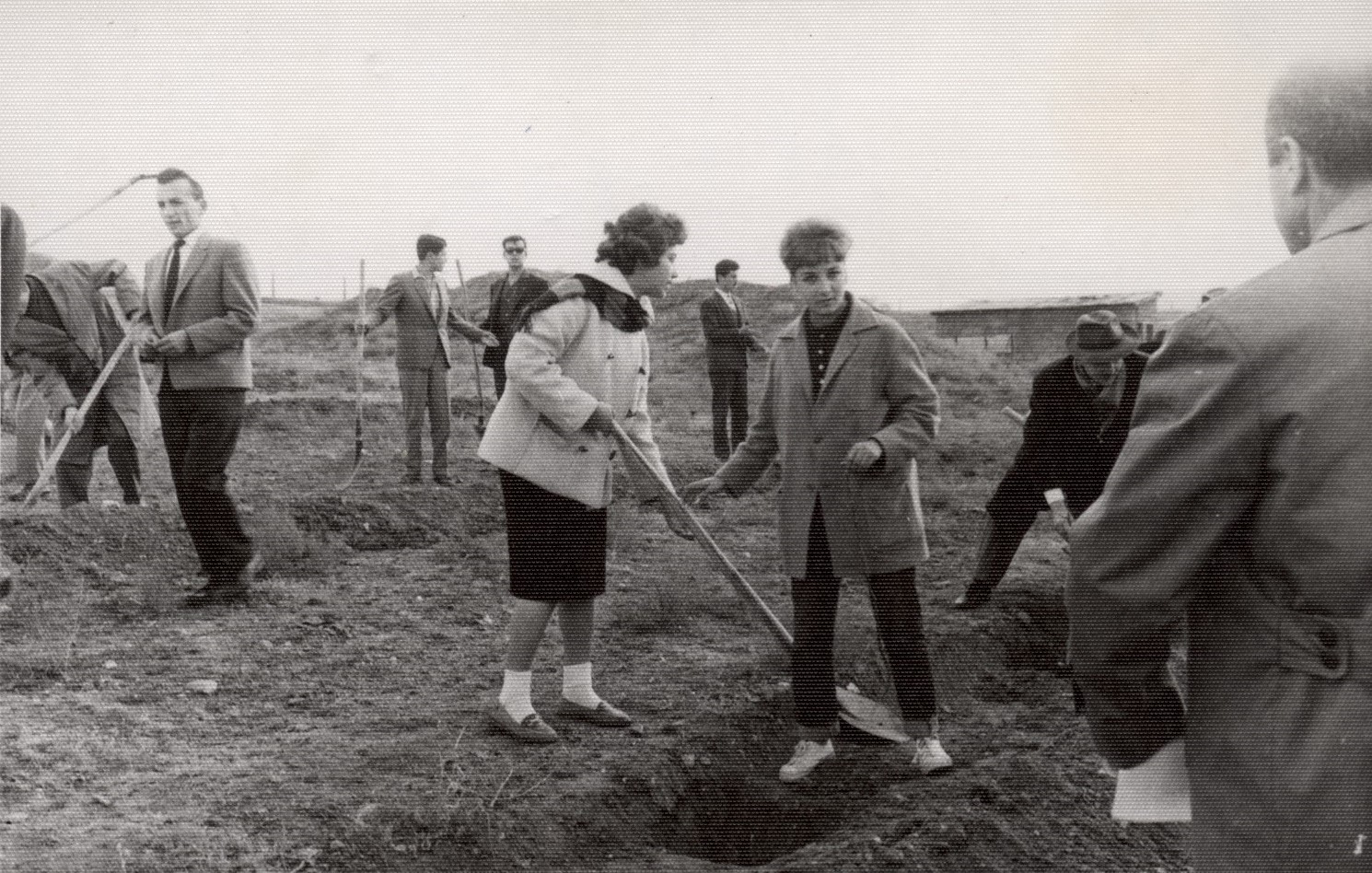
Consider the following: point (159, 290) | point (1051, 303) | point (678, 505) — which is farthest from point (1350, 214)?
point (1051, 303)

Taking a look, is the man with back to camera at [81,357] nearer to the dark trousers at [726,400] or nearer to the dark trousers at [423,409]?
the dark trousers at [423,409]

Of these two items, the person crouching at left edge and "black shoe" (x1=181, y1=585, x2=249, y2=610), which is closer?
the person crouching at left edge

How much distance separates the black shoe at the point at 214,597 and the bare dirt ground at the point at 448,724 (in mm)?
100

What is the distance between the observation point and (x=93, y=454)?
736 cm

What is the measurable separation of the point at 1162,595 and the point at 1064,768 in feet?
9.18

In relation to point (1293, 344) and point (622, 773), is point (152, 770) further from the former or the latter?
point (1293, 344)

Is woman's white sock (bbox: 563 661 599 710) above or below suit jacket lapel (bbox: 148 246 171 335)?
below

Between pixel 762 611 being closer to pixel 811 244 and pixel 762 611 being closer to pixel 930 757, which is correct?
pixel 930 757

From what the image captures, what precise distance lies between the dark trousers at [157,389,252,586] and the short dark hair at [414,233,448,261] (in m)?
3.58

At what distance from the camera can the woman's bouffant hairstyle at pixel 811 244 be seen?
12.2 feet

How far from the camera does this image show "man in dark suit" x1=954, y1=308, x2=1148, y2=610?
492cm

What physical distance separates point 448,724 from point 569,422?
4.42 ft

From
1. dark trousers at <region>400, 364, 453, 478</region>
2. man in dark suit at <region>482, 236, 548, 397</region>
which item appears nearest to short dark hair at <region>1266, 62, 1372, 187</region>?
man in dark suit at <region>482, 236, 548, 397</region>

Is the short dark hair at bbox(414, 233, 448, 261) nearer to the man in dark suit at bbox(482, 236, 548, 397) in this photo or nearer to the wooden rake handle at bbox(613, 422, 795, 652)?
the man in dark suit at bbox(482, 236, 548, 397)
